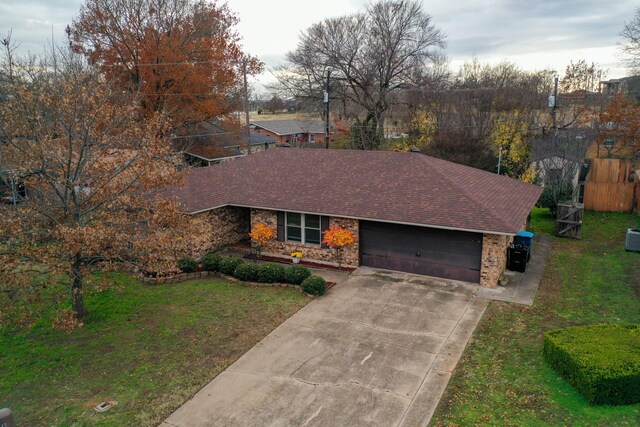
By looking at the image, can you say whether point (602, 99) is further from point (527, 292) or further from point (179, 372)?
point (179, 372)

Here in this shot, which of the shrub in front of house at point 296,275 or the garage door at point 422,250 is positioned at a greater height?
the garage door at point 422,250

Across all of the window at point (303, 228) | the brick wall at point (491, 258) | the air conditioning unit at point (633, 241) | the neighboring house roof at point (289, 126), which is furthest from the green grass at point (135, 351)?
the neighboring house roof at point (289, 126)

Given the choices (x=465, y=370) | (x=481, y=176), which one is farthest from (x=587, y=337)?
(x=481, y=176)

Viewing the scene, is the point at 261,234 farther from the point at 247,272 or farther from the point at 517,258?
the point at 517,258

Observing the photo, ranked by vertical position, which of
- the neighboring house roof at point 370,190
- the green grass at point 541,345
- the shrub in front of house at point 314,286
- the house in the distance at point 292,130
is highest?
the house in the distance at point 292,130

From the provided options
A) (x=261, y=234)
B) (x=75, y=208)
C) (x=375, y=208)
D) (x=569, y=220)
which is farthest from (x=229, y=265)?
(x=569, y=220)

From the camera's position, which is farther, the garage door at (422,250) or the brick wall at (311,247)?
the brick wall at (311,247)

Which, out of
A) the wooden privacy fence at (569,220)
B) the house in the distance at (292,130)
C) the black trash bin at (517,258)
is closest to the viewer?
the black trash bin at (517,258)

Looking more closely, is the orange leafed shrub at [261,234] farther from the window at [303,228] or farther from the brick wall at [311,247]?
the window at [303,228]
